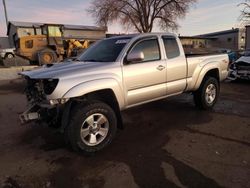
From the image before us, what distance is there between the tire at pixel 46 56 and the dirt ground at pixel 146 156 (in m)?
13.4

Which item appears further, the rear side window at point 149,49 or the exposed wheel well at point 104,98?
the rear side window at point 149,49

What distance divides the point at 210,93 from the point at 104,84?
364 centimetres

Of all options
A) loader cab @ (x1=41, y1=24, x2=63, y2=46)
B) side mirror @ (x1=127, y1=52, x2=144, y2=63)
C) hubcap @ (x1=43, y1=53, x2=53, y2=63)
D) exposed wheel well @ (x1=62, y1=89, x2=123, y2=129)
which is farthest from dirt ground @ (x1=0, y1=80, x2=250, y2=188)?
loader cab @ (x1=41, y1=24, x2=63, y2=46)

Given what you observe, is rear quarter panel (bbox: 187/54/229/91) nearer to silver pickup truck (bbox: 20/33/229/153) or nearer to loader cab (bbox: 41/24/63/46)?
silver pickup truck (bbox: 20/33/229/153)

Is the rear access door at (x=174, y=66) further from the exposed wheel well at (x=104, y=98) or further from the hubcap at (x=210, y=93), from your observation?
the exposed wheel well at (x=104, y=98)

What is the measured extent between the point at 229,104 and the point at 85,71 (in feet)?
16.4

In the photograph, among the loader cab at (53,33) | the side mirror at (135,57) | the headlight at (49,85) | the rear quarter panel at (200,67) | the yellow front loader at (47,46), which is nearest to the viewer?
the headlight at (49,85)

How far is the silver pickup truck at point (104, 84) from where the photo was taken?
4.11 metres

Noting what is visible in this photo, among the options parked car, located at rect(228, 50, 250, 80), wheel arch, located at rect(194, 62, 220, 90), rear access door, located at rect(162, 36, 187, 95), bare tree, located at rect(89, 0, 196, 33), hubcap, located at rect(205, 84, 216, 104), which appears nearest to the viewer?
rear access door, located at rect(162, 36, 187, 95)

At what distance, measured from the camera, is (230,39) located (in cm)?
6156

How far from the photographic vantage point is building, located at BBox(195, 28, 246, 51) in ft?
195

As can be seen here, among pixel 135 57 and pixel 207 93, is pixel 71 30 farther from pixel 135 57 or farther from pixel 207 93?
pixel 135 57

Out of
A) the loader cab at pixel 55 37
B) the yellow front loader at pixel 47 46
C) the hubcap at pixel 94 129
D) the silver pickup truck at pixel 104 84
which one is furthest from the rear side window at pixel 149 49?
the loader cab at pixel 55 37

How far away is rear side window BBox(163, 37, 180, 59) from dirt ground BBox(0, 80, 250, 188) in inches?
61.0
